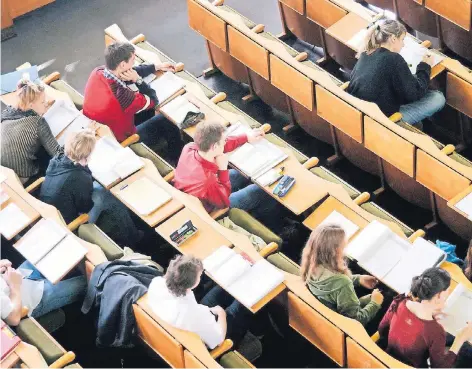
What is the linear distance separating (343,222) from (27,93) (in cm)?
223

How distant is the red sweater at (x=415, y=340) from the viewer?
4.82 m

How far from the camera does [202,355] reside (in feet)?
16.4

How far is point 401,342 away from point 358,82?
2.16m

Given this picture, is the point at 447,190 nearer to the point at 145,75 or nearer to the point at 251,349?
the point at 251,349

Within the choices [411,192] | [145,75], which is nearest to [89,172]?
[145,75]

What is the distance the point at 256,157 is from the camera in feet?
20.4

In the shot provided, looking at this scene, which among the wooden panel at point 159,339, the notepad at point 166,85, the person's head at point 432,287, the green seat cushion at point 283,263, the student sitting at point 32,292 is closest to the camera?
the person's head at point 432,287

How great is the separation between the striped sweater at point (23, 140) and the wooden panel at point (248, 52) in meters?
1.53

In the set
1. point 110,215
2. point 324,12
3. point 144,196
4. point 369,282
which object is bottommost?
point 369,282

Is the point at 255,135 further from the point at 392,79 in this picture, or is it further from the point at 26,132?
the point at 26,132

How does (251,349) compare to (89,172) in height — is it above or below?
below

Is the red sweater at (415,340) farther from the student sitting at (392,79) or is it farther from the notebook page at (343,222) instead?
the student sitting at (392,79)

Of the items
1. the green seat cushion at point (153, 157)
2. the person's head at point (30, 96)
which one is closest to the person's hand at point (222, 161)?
the green seat cushion at point (153, 157)

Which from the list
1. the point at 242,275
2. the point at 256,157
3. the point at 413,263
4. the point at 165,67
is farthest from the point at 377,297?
the point at 165,67
